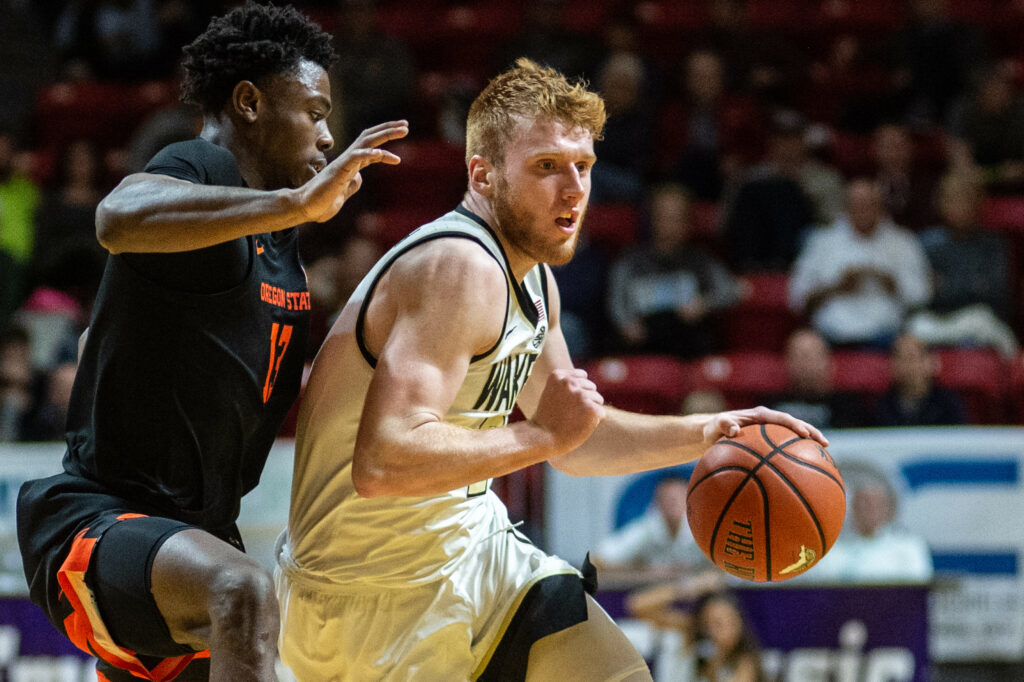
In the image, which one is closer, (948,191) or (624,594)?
(624,594)

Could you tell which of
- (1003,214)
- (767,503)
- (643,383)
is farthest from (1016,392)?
(767,503)

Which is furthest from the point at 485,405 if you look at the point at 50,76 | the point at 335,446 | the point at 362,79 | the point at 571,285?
the point at 50,76

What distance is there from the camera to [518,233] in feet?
10.3

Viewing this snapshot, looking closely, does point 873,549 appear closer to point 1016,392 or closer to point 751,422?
point 1016,392

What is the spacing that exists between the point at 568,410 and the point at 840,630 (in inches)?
138

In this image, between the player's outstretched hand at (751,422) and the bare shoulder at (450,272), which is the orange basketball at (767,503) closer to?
the player's outstretched hand at (751,422)

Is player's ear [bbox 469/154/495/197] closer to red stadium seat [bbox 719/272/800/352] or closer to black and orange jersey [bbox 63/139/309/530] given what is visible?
black and orange jersey [bbox 63/139/309/530]

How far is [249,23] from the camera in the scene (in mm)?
3334

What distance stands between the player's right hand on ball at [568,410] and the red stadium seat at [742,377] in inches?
173

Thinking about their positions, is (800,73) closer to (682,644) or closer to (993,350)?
(993,350)

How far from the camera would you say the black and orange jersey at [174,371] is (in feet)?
9.55

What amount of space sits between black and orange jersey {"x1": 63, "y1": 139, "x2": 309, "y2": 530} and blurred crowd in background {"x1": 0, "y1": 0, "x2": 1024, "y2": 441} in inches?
157

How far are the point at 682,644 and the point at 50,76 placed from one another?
8238mm

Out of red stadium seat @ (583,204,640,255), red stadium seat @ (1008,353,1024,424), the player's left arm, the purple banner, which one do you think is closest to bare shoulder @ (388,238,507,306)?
the player's left arm
